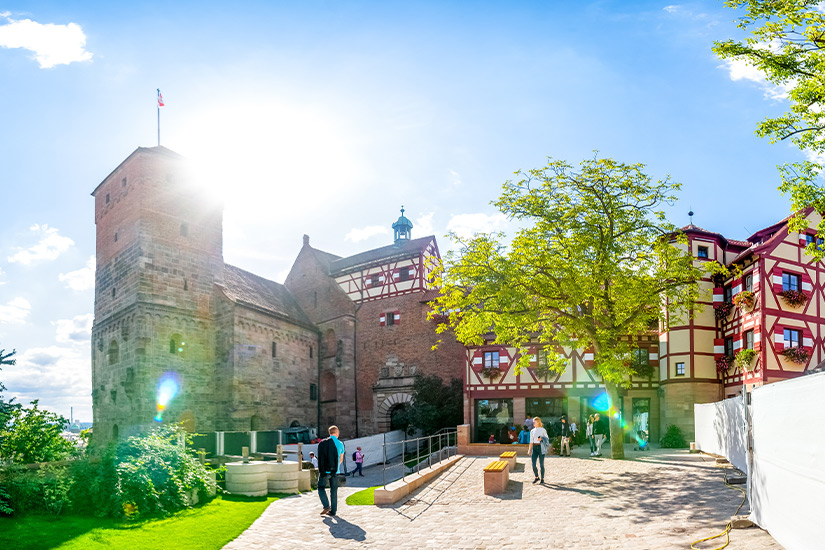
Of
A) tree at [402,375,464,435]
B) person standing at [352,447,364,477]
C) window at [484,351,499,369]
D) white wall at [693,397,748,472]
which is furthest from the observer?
tree at [402,375,464,435]

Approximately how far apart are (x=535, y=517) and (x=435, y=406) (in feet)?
79.9

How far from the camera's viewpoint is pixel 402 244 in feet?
143

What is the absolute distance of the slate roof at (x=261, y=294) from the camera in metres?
37.6

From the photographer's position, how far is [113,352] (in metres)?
34.2

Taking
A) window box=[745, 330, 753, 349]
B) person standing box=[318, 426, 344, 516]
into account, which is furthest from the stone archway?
person standing box=[318, 426, 344, 516]

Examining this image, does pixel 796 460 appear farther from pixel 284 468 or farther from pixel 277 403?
pixel 277 403

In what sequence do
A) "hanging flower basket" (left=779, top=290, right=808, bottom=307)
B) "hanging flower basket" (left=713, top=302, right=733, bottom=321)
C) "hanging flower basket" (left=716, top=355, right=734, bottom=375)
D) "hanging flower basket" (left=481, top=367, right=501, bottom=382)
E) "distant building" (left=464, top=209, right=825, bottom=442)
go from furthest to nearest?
"hanging flower basket" (left=481, top=367, right=501, bottom=382) < "hanging flower basket" (left=713, top=302, right=733, bottom=321) < "hanging flower basket" (left=716, top=355, right=734, bottom=375) < "hanging flower basket" (left=779, top=290, right=808, bottom=307) < "distant building" (left=464, top=209, right=825, bottom=442)

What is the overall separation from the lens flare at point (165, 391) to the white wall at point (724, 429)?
2361 centimetres

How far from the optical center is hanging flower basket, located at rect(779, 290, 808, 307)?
26016mm

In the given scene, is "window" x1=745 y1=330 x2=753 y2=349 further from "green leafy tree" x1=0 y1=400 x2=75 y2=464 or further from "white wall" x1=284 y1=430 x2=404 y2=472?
"green leafy tree" x1=0 y1=400 x2=75 y2=464

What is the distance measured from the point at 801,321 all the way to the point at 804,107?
16.2 meters

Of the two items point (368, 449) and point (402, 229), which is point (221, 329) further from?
point (402, 229)

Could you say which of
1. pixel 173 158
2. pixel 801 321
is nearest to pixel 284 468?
pixel 801 321

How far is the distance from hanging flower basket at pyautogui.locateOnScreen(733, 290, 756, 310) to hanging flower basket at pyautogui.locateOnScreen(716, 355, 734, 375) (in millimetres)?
2429
